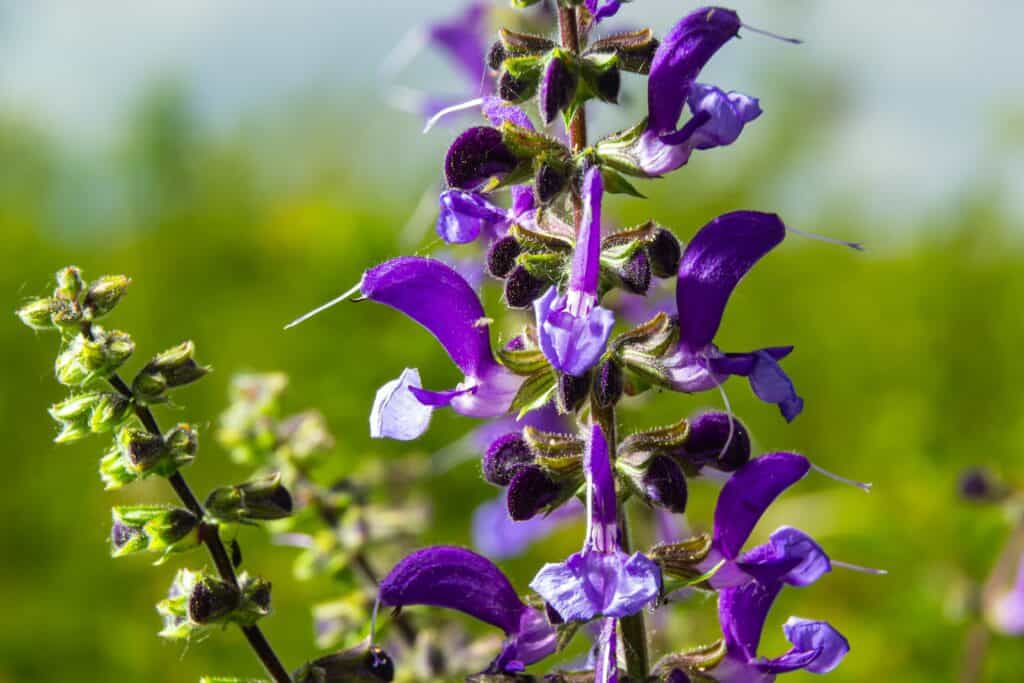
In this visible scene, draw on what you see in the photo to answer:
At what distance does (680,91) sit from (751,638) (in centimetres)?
43

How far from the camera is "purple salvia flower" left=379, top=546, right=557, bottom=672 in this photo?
94 centimetres

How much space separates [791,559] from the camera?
885 mm

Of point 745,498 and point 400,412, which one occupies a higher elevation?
point 400,412

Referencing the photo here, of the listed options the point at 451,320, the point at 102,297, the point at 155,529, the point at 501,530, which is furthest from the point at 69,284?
the point at 501,530

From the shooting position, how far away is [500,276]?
929 mm

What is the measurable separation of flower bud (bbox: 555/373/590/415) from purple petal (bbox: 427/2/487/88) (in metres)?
1.01

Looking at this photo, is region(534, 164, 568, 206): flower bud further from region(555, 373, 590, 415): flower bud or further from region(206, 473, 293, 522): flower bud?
region(206, 473, 293, 522): flower bud

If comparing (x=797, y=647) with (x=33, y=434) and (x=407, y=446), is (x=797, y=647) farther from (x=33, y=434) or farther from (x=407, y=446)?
(x=33, y=434)

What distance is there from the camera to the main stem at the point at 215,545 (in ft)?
2.85

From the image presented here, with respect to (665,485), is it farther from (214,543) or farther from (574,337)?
(214,543)

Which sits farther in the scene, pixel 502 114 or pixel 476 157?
pixel 502 114

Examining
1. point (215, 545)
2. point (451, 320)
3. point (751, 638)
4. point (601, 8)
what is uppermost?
point (601, 8)

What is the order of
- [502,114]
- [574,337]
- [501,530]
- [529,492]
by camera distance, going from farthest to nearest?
[501,530], [502,114], [529,492], [574,337]

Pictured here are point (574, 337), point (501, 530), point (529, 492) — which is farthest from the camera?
point (501, 530)
